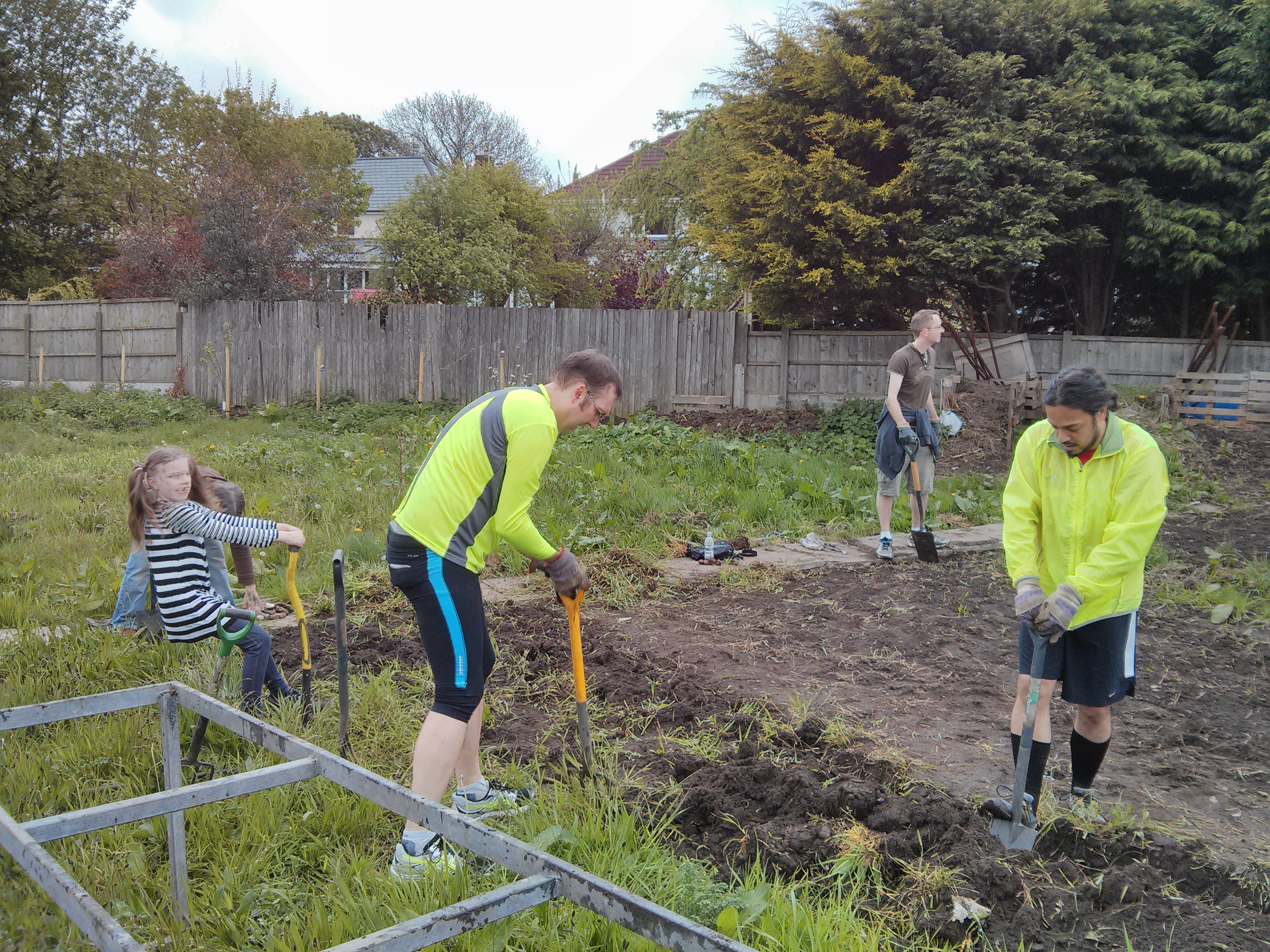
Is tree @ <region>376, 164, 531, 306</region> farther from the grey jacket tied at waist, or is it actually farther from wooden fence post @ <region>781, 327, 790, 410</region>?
the grey jacket tied at waist

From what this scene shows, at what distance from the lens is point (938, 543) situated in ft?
25.1

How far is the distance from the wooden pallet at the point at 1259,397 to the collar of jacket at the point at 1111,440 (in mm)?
12950

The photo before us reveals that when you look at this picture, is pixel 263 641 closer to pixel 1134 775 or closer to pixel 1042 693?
pixel 1042 693

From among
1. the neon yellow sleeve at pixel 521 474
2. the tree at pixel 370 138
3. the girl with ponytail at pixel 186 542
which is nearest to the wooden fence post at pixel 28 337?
the girl with ponytail at pixel 186 542

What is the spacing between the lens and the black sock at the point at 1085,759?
11.4 feet

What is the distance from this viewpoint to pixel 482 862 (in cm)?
286

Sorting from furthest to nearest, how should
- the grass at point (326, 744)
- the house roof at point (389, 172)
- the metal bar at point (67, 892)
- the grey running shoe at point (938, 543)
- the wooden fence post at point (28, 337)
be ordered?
the house roof at point (389, 172)
the wooden fence post at point (28, 337)
the grey running shoe at point (938, 543)
the grass at point (326, 744)
the metal bar at point (67, 892)

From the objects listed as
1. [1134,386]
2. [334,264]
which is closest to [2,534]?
[1134,386]

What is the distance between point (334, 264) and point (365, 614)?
21.7 meters

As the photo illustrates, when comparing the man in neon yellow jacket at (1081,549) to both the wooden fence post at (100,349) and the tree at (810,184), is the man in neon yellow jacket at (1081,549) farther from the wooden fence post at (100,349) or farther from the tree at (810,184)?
the wooden fence post at (100,349)

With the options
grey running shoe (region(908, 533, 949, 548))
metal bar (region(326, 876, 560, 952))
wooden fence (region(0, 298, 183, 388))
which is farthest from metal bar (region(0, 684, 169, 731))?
wooden fence (region(0, 298, 183, 388))

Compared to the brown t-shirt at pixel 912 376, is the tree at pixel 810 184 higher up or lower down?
higher up

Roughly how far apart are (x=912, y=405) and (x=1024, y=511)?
4.00m

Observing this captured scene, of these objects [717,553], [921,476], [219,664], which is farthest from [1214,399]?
[219,664]
